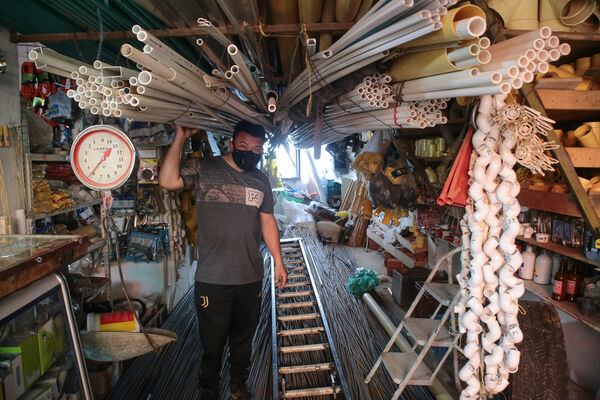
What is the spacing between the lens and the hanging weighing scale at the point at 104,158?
191cm

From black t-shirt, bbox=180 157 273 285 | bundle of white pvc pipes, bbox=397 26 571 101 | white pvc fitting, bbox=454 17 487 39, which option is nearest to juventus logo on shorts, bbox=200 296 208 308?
black t-shirt, bbox=180 157 273 285

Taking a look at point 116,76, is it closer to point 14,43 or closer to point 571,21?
point 14,43

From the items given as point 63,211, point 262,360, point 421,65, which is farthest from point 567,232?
point 63,211

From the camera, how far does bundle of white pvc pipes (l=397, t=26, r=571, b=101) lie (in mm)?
1302

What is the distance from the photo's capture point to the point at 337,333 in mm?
3432

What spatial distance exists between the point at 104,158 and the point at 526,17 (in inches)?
99.6

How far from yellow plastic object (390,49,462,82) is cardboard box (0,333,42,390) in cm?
231

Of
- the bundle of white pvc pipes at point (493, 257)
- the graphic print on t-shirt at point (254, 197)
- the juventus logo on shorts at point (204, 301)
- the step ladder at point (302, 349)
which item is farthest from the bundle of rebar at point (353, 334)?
the graphic print on t-shirt at point (254, 197)

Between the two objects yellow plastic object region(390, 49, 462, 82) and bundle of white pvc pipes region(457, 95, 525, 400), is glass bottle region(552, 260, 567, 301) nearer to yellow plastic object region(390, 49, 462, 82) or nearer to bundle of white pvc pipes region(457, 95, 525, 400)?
bundle of white pvc pipes region(457, 95, 525, 400)

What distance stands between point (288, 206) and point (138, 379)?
5748mm

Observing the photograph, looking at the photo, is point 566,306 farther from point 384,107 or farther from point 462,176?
point 384,107

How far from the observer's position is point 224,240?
2.30 m

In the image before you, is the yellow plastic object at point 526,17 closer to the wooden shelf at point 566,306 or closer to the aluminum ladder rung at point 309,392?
the wooden shelf at point 566,306

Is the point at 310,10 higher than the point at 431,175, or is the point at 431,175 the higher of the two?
the point at 310,10
